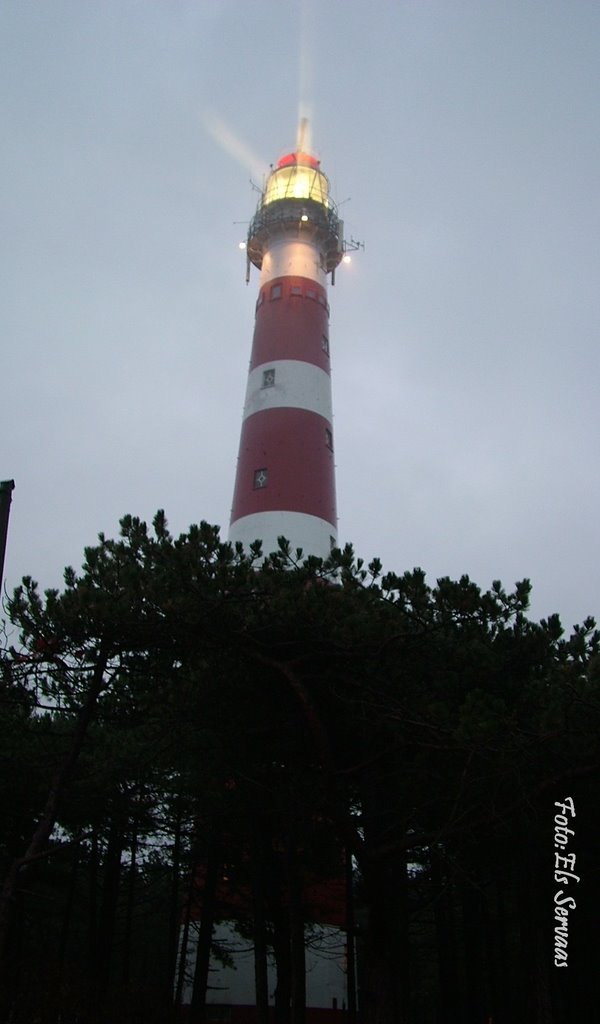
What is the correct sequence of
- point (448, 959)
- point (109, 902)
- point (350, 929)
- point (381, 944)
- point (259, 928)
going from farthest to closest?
1. point (448, 959)
2. point (109, 902)
3. point (350, 929)
4. point (259, 928)
5. point (381, 944)

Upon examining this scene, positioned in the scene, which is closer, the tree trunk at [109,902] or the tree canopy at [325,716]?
the tree canopy at [325,716]

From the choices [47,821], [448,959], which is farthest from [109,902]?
[448,959]

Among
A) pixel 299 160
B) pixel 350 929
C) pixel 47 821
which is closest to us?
pixel 47 821

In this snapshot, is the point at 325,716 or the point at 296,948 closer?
the point at 296,948

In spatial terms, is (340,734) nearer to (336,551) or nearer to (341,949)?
(336,551)

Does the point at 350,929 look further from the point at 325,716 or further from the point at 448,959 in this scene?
the point at 448,959

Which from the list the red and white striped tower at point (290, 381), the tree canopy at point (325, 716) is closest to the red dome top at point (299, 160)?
the red and white striped tower at point (290, 381)

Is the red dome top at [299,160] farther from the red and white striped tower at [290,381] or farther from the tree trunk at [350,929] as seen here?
the tree trunk at [350,929]

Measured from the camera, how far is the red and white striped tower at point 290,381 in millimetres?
24797

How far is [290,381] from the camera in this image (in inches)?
1070

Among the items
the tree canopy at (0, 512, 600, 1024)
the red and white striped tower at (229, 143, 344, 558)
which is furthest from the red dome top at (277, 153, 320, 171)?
the tree canopy at (0, 512, 600, 1024)

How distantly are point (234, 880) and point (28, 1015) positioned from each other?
12026 mm

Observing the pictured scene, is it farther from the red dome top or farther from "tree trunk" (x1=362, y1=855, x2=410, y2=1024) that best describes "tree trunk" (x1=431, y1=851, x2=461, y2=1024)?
the red dome top

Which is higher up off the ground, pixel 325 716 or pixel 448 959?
pixel 325 716
